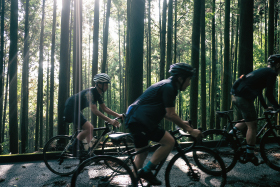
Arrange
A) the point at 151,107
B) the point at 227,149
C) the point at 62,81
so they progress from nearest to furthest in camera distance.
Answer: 1. the point at 151,107
2. the point at 227,149
3. the point at 62,81

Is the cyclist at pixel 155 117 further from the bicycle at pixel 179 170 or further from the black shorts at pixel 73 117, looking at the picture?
the black shorts at pixel 73 117

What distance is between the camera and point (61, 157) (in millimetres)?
4500

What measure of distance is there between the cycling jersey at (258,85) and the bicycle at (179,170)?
5.06ft

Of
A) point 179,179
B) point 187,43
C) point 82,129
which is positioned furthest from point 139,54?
point 187,43

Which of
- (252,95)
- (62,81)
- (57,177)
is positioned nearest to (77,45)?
(62,81)

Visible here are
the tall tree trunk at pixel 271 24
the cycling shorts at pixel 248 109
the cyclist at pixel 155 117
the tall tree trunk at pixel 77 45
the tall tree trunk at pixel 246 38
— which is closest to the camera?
the cyclist at pixel 155 117

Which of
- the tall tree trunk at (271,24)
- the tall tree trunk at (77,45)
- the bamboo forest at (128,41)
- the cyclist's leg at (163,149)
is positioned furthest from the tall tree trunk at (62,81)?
the tall tree trunk at (271,24)

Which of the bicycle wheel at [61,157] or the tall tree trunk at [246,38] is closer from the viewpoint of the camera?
the bicycle wheel at [61,157]

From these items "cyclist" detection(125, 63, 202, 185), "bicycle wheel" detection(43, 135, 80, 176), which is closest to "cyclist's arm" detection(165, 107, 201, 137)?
"cyclist" detection(125, 63, 202, 185)

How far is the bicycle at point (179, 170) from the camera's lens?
2.94 metres

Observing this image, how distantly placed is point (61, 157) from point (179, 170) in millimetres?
2396

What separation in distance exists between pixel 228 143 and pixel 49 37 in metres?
14.5

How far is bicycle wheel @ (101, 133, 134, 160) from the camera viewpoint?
302 cm

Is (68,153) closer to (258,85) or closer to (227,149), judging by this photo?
(227,149)
